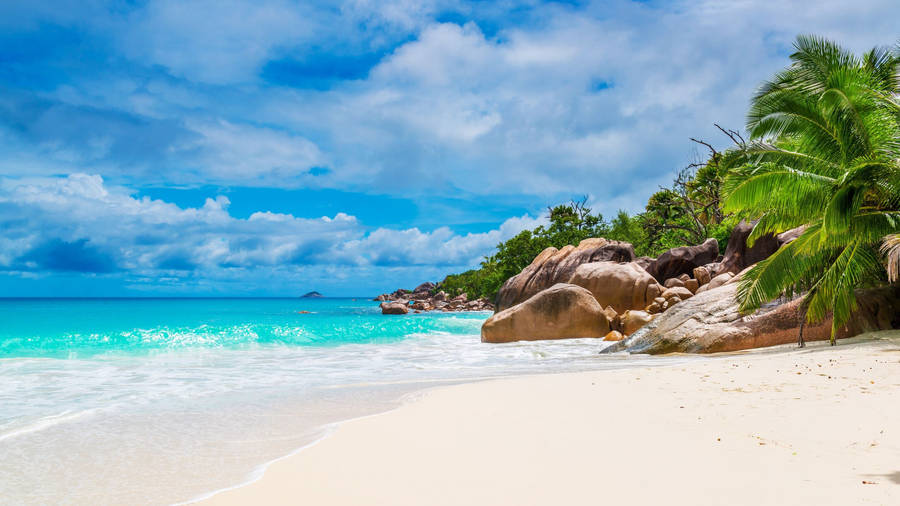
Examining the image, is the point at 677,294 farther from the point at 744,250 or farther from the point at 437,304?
Result: the point at 437,304

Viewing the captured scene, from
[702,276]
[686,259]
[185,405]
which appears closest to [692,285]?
[702,276]

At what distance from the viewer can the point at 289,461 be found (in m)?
4.27

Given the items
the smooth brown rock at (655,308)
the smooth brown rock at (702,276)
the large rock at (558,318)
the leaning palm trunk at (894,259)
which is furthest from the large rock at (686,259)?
the leaning palm trunk at (894,259)

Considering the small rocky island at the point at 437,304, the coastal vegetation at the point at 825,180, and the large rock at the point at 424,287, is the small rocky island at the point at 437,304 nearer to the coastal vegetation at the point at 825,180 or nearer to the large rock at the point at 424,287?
the large rock at the point at 424,287

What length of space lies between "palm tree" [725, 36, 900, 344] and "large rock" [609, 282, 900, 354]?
1.22 feet

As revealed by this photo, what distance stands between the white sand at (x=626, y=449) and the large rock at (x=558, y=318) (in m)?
10.8

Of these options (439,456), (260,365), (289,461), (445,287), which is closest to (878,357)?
(439,456)

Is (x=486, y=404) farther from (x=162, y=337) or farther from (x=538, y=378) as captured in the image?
(x=162, y=337)

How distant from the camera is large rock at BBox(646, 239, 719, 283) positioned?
80.2 feet

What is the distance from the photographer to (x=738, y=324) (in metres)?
11.4

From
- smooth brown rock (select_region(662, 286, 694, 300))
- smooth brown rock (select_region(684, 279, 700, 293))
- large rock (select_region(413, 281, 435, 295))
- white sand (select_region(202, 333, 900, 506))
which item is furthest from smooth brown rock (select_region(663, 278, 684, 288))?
large rock (select_region(413, 281, 435, 295))

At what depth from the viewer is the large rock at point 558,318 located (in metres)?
17.6

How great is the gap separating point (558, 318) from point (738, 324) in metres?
6.77

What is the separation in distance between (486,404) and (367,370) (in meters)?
6.10
